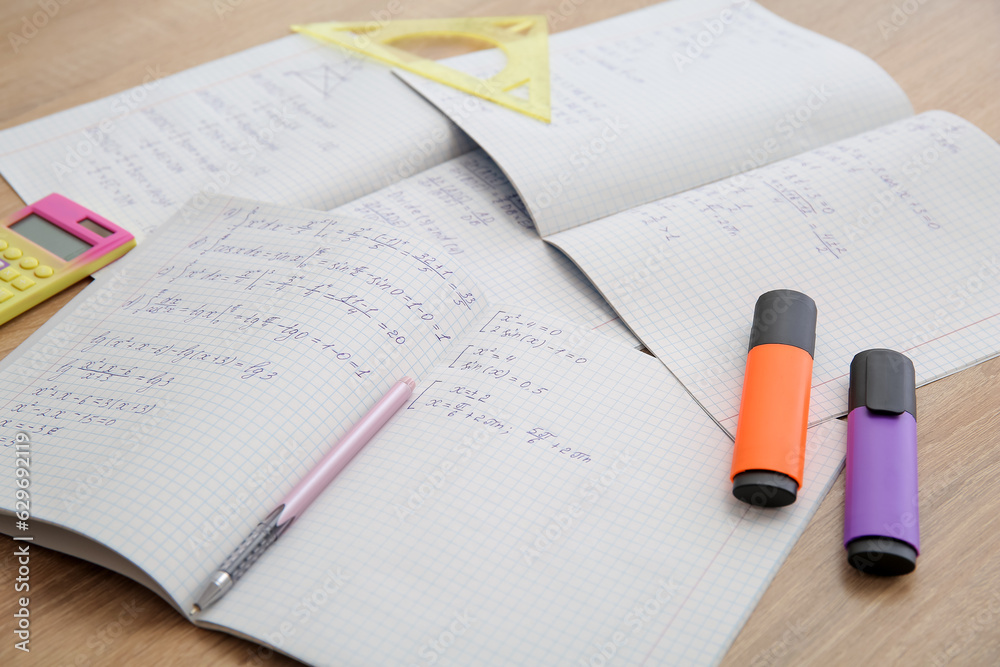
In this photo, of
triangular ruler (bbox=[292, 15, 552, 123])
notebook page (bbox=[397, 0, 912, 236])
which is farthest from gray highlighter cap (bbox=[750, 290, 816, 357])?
triangular ruler (bbox=[292, 15, 552, 123])

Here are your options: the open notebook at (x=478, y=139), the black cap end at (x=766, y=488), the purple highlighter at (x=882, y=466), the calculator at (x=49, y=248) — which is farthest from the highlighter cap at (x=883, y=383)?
the calculator at (x=49, y=248)

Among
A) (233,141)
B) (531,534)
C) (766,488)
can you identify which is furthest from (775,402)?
(233,141)

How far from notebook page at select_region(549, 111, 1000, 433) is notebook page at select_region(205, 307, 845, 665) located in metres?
0.06

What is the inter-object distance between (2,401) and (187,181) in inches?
12.4

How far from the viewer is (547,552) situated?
1.65 feet

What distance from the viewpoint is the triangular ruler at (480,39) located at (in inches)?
34.4

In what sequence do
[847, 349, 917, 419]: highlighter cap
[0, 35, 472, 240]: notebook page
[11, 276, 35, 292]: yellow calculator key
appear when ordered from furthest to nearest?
[0, 35, 472, 240]: notebook page < [11, 276, 35, 292]: yellow calculator key < [847, 349, 917, 419]: highlighter cap

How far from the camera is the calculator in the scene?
69cm

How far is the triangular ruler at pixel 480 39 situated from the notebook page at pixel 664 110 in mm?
17

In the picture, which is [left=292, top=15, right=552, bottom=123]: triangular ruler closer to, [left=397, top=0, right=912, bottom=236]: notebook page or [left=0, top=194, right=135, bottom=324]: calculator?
[left=397, top=0, right=912, bottom=236]: notebook page

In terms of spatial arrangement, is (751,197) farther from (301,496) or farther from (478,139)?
(301,496)

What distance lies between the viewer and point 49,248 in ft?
2.40

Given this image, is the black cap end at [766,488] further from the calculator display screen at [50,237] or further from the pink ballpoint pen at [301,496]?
the calculator display screen at [50,237]

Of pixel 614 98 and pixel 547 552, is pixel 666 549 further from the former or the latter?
pixel 614 98
